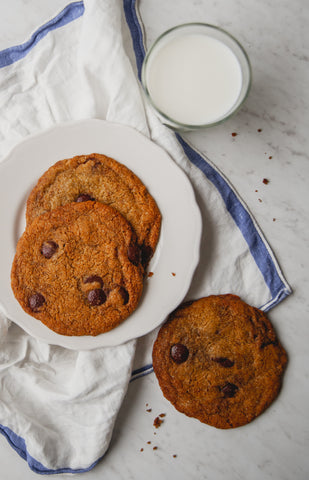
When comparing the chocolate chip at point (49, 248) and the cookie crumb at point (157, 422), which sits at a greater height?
the chocolate chip at point (49, 248)

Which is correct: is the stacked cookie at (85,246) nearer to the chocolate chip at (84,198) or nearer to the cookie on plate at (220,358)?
the chocolate chip at (84,198)

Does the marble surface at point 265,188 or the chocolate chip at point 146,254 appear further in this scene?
the marble surface at point 265,188

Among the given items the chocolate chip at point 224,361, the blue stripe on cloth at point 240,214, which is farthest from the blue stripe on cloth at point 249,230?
the chocolate chip at point 224,361

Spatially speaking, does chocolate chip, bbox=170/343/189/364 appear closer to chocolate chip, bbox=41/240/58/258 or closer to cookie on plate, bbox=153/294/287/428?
cookie on plate, bbox=153/294/287/428

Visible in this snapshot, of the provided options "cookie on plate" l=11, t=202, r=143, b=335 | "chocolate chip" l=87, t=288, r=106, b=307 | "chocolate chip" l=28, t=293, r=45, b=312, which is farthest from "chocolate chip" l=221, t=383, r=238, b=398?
"chocolate chip" l=28, t=293, r=45, b=312

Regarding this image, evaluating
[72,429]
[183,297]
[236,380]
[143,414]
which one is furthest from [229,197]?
[72,429]

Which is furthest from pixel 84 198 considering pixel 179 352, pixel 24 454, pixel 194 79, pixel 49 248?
pixel 24 454

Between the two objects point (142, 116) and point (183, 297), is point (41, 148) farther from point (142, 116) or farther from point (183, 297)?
point (183, 297)
